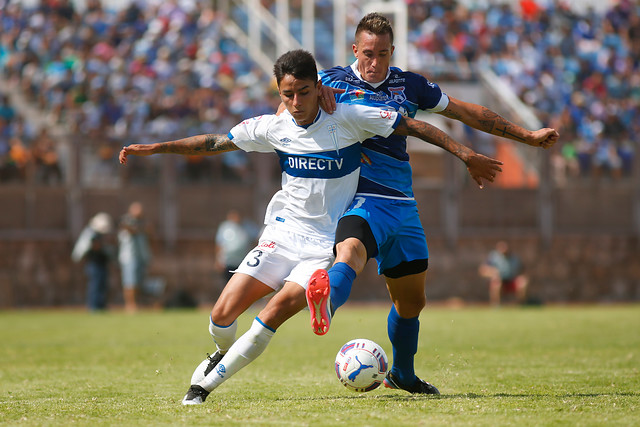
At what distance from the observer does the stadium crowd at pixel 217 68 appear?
2233cm

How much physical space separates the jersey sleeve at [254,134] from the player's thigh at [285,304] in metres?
1.09

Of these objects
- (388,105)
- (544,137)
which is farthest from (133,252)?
(544,137)

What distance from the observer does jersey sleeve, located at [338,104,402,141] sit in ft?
20.8

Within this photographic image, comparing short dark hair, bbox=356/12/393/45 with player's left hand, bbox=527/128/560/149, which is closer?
player's left hand, bbox=527/128/560/149

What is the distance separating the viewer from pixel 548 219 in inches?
920

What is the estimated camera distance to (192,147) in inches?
264

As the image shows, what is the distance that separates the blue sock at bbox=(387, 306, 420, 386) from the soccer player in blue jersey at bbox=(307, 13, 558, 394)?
11 mm

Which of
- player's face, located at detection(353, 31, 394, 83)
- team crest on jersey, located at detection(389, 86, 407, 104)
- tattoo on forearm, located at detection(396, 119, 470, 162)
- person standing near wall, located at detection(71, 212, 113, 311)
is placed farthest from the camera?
person standing near wall, located at detection(71, 212, 113, 311)

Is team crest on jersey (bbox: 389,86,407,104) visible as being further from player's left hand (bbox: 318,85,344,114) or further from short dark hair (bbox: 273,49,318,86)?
short dark hair (bbox: 273,49,318,86)

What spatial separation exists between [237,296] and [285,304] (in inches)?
14.5

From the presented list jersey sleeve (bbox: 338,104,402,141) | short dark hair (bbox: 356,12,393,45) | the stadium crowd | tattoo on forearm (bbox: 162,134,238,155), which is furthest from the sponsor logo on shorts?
the stadium crowd

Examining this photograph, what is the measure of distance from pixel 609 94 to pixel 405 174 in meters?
22.3

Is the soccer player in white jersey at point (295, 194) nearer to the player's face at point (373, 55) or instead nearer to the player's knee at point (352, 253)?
the player's knee at point (352, 253)

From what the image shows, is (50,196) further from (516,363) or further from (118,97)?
(516,363)
